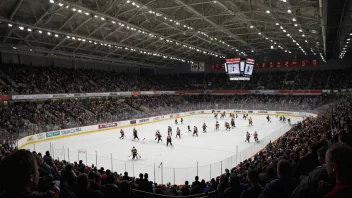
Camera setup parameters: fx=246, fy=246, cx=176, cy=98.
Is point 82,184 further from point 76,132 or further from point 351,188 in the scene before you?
point 76,132

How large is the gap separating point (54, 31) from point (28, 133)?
33.0 feet

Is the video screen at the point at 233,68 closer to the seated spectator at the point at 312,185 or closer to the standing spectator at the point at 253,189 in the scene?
the standing spectator at the point at 253,189

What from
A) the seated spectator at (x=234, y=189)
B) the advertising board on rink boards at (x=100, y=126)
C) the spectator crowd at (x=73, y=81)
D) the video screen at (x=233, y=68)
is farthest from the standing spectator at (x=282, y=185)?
the spectator crowd at (x=73, y=81)

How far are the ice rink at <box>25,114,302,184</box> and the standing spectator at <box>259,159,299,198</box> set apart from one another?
833cm

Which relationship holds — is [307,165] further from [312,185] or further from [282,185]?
[312,185]

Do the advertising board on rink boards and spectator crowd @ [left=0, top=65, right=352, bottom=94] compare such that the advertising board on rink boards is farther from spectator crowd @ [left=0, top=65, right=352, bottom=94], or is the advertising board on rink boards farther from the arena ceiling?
the arena ceiling

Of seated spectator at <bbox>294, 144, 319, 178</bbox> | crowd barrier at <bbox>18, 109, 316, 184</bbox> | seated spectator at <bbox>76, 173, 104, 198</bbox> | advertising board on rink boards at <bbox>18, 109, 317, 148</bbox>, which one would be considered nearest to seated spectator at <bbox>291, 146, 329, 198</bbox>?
seated spectator at <bbox>294, 144, 319, 178</bbox>

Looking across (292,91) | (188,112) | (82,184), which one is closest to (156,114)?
(188,112)

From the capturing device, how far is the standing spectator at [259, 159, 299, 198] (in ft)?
10.2

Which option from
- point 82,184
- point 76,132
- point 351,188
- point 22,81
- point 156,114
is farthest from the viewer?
point 156,114

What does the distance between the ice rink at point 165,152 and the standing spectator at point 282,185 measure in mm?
8333

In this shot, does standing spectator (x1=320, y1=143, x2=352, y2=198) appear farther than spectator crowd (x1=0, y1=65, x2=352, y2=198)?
No

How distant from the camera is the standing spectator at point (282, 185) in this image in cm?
311

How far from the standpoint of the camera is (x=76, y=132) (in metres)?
26.9
